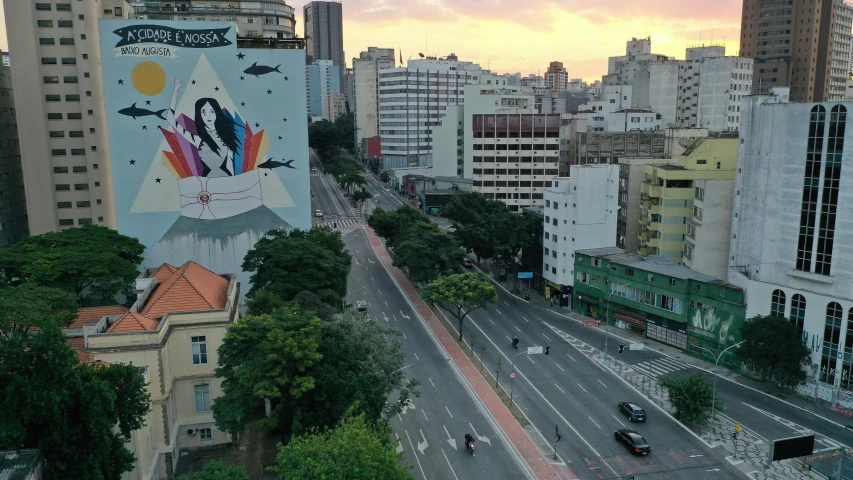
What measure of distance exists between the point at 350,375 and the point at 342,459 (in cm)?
973

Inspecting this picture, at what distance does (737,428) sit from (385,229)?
63.1 m

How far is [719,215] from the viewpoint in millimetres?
72312

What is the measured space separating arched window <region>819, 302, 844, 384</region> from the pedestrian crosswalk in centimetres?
1158

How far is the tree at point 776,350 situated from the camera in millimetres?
54469

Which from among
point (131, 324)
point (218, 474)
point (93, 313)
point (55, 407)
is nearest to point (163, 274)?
point (93, 313)

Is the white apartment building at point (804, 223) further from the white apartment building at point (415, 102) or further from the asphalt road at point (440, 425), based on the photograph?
the white apartment building at point (415, 102)

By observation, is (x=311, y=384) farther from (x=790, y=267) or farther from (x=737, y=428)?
(x=790, y=267)

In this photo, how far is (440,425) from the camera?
49969 mm

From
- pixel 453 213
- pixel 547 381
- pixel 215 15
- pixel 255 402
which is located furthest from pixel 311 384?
pixel 215 15

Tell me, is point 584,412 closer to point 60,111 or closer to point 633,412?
point 633,412

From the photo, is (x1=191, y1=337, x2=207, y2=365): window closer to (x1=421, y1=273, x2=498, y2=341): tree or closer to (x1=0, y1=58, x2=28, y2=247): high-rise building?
(x1=421, y1=273, x2=498, y2=341): tree

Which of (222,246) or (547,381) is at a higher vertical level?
(222,246)

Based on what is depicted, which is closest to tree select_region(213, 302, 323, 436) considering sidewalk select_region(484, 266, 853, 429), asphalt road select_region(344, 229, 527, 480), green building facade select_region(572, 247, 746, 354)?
asphalt road select_region(344, 229, 527, 480)

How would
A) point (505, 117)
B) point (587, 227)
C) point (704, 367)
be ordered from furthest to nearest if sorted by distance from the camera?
point (505, 117), point (587, 227), point (704, 367)
